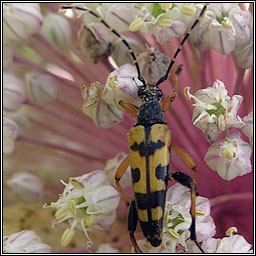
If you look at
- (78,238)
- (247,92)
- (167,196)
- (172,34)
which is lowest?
(78,238)

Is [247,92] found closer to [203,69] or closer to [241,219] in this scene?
[203,69]

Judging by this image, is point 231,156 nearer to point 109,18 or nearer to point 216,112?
point 216,112

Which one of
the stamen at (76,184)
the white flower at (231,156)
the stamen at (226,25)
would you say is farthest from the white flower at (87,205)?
the stamen at (226,25)

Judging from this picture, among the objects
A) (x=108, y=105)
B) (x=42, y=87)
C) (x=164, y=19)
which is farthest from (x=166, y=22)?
(x=42, y=87)

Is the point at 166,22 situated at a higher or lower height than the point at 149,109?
higher

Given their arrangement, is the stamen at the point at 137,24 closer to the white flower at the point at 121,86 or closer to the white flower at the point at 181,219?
the white flower at the point at 121,86

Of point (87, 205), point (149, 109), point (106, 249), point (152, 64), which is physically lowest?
point (106, 249)

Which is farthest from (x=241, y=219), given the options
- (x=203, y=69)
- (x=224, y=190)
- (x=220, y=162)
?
(x=203, y=69)
